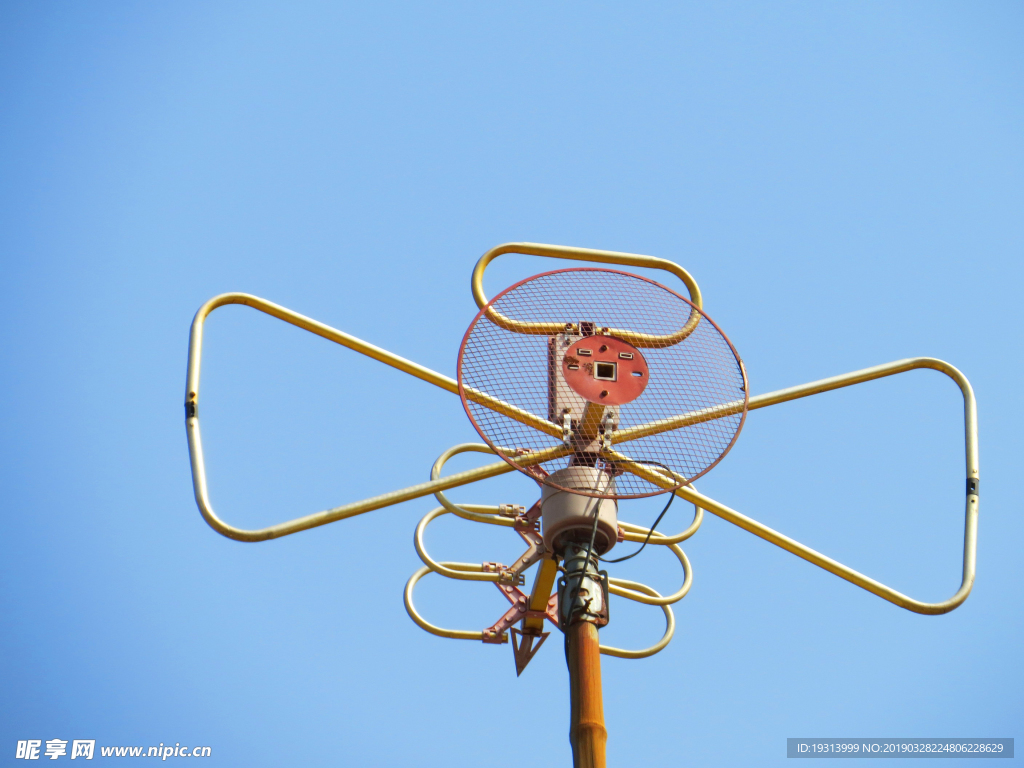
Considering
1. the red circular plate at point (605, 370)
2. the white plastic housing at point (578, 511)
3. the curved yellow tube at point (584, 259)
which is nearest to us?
the white plastic housing at point (578, 511)

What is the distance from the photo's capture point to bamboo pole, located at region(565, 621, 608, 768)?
15.2ft

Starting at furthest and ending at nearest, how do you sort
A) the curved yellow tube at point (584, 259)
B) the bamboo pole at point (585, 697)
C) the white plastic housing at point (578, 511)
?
the curved yellow tube at point (584, 259) < the white plastic housing at point (578, 511) < the bamboo pole at point (585, 697)

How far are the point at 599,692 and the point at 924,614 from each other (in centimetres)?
182

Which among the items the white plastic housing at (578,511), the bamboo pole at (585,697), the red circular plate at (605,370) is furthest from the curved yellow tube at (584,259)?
the bamboo pole at (585,697)

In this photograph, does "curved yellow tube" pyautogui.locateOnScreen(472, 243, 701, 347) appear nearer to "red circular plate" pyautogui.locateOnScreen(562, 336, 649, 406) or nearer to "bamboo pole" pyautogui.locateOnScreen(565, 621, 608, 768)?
"red circular plate" pyautogui.locateOnScreen(562, 336, 649, 406)

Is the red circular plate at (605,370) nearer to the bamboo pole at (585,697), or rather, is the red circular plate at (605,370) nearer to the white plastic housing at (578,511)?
the white plastic housing at (578,511)

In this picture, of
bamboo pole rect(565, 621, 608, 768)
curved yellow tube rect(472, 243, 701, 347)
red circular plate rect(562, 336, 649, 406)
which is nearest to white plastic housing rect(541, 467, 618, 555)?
red circular plate rect(562, 336, 649, 406)

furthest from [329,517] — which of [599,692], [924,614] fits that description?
[924,614]

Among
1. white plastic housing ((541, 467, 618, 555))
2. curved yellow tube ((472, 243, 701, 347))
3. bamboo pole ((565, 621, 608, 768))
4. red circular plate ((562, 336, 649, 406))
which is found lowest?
bamboo pole ((565, 621, 608, 768))

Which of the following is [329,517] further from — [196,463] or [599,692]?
[599,692]

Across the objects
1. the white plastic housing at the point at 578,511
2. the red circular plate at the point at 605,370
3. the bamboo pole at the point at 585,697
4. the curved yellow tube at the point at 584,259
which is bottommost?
the bamboo pole at the point at 585,697

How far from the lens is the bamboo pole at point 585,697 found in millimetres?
4645

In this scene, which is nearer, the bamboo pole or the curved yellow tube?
the bamboo pole

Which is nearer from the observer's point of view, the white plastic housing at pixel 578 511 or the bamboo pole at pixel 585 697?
the bamboo pole at pixel 585 697
